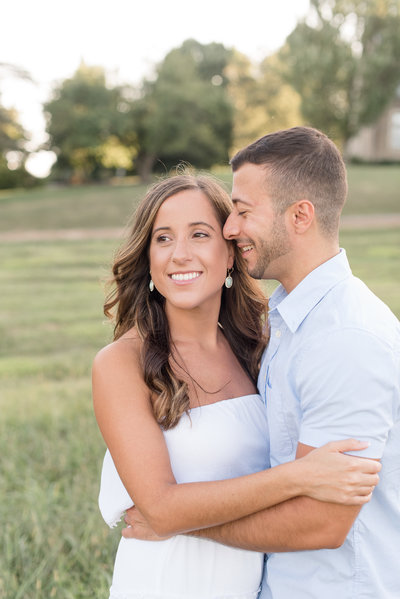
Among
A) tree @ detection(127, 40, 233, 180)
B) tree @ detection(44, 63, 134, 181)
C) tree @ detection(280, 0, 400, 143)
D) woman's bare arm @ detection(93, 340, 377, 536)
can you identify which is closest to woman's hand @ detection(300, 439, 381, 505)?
woman's bare arm @ detection(93, 340, 377, 536)

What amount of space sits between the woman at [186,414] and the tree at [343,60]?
34042 millimetres

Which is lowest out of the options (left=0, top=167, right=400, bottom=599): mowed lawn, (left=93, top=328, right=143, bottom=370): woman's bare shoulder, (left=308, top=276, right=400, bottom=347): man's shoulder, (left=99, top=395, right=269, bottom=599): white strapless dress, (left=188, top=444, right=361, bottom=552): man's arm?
(left=0, top=167, right=400, bottom=599): mowed lawn

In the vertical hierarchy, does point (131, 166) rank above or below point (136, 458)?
below

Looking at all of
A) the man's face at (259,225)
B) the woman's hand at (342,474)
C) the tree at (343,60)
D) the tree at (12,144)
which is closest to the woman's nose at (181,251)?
the man's face at (259,225)

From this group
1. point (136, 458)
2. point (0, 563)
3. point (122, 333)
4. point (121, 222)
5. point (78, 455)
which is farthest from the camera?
point (121, 222)

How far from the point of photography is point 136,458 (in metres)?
1.98

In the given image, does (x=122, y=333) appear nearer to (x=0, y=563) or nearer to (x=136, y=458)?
(x=136, y=458)

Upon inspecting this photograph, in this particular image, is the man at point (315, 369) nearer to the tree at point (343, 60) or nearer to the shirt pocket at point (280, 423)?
the shirt pocket at point (280, 423)

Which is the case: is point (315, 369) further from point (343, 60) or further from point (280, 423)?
point (343, 60)

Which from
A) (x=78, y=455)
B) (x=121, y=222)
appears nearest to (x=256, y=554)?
(x=78, y=455)

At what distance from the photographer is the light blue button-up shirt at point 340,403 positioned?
1632 millimetres

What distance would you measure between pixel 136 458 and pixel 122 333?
0.76m

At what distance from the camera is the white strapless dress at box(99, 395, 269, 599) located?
2137 millimetres

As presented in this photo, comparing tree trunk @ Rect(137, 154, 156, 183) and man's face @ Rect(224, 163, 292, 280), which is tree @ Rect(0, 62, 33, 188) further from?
man's face @ Rect(224, 163, 292, 280)
